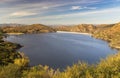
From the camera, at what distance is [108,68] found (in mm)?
25438

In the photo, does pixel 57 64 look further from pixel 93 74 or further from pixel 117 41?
pixel 117 41

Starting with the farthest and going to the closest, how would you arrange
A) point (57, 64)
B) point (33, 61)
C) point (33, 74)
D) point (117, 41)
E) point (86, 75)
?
point (117, 41), point (33, 61), point (57, 64), point (33, 74), point (86, 75)

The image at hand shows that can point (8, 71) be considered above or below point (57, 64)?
above

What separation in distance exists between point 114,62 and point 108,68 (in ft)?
5.07

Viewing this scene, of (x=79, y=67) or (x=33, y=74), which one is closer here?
(x=79, y=67)

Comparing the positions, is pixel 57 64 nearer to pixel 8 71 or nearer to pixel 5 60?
pixel 5 60

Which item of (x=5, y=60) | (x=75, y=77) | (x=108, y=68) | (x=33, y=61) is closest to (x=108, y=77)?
(x=108, y=68)

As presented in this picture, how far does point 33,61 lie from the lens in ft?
231

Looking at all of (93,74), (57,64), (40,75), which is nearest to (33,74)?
(40,75)

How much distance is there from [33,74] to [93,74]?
7724 mm

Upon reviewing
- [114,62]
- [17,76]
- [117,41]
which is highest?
[114,62]

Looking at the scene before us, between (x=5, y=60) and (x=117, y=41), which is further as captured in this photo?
(x=117, y=41)

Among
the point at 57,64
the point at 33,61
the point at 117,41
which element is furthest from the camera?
the point at 117,41

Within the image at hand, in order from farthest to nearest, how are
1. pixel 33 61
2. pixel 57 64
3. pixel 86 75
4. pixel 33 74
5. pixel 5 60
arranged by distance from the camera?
1. pixel 33 61
2. pixel 57 64
3. pixel 5 60
4. pixel 33 74
5. pixel 86 75
